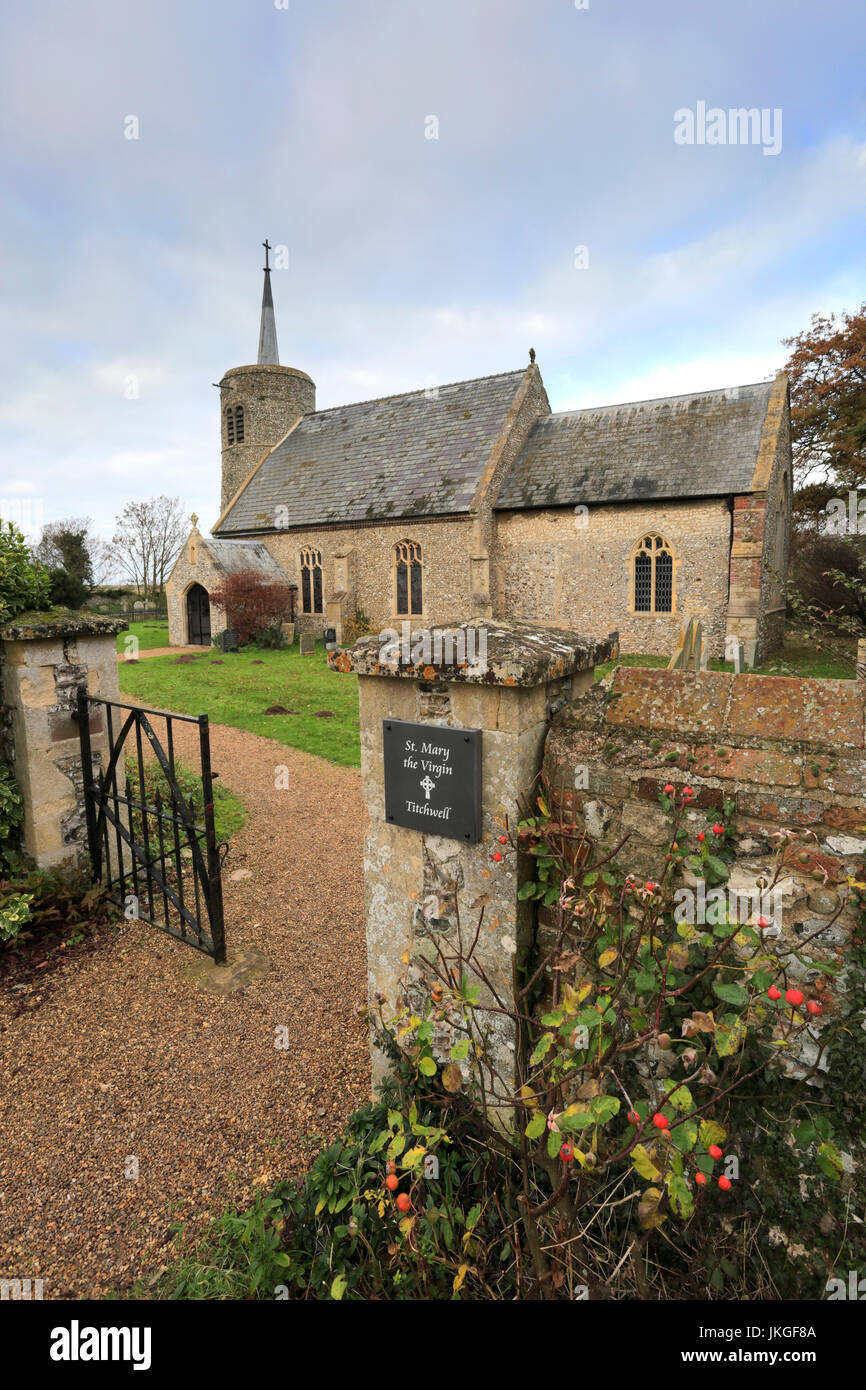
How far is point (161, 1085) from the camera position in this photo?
3656 millimetres

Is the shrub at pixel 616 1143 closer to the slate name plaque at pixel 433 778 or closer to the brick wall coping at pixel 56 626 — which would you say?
the slate name plaque at pixel 433 778

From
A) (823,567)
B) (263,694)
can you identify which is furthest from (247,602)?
(823,567)

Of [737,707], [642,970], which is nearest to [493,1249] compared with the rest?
[642,970]

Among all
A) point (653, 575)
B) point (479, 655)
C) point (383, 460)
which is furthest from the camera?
point (383, 460)

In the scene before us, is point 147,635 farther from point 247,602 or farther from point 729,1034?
point 729,1034

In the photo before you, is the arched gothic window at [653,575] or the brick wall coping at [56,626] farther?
the arched gothic window at [653,575]

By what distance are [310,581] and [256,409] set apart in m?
10.6

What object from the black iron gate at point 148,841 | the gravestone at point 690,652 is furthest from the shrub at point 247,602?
the black iron gate at point 148,841

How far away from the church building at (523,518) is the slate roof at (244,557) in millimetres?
100

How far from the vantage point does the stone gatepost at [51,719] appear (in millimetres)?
4992

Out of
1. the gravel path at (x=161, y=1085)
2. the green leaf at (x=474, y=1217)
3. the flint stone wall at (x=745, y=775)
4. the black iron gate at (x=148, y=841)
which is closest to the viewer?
the flint stone wall at (x=745, y=775)

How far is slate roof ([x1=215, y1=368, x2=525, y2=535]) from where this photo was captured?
22.0 meters

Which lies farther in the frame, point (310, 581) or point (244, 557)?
point (310, 581)
